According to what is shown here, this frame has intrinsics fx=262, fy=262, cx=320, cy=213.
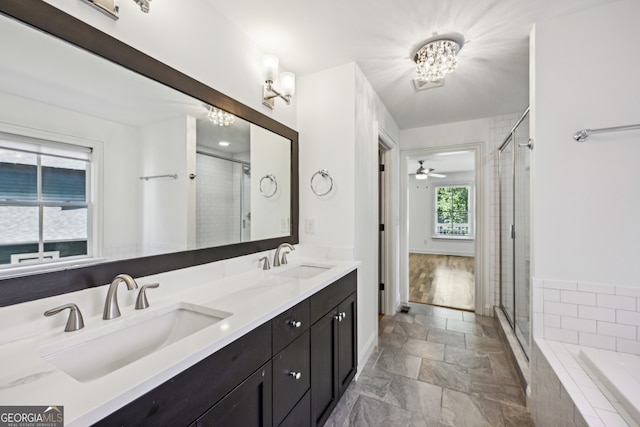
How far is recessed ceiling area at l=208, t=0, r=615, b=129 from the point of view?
145cm

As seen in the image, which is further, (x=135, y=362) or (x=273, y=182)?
(x=273, y=182)

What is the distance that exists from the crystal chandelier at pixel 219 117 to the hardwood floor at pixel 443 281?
3.34 metres

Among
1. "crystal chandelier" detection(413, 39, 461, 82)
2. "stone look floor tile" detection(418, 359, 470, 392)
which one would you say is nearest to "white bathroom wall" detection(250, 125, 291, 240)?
"crystal chandelier" detection(413, 39, 461, 82)

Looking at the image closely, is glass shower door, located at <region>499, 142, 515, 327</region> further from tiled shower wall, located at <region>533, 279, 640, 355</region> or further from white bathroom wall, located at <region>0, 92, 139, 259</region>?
white bathroom wall, located at <region>0, 92, 139, 259</region>

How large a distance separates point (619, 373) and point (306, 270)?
165 cm

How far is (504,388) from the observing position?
1867 millimetres

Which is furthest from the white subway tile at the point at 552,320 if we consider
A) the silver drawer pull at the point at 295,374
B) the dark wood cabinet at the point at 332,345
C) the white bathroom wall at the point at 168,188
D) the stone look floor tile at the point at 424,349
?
the white bathroom wall at the point at 168,188

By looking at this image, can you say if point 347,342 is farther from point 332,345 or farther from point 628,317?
point 628,317

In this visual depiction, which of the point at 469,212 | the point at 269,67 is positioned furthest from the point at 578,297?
→ the point at 469,212

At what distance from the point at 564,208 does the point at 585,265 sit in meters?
0.34

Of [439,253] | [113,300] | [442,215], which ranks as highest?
[442,215]

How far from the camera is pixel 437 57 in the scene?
1.74 meters

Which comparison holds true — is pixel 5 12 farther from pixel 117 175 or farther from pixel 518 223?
pixel 518 223

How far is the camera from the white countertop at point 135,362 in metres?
0.53
